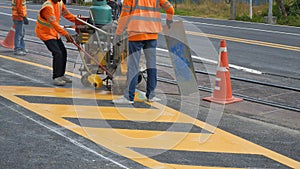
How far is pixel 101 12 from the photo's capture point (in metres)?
8.95

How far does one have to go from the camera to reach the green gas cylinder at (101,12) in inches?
352

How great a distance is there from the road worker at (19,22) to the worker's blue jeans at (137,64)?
16.7 feet

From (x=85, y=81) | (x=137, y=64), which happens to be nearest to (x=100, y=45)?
(x=85, y=81)

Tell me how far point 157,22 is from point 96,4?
129cm

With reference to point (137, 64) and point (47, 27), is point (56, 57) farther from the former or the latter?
point (137, 64)

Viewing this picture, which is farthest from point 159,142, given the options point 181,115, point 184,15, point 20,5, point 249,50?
point 184,15

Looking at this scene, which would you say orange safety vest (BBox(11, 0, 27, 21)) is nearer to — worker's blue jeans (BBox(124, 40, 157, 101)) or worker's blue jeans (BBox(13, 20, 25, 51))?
worker's blue jeans (BBox(13, 20, 25, 51))

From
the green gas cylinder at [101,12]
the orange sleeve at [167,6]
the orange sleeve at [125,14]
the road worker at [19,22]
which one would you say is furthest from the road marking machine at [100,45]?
the road worker at [19,22]

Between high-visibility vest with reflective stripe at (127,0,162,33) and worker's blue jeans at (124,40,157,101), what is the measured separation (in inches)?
8.4

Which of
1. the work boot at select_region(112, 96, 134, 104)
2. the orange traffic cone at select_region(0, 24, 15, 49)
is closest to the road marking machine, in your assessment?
the work boot at select_region(112, 96, 134, 104)

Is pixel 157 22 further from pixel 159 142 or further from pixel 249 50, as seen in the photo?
pixel 249 50

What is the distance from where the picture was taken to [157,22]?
8219mm

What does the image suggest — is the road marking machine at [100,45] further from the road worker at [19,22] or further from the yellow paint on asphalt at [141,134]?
the road worker at [19,22]

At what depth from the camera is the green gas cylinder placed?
29.3ft
